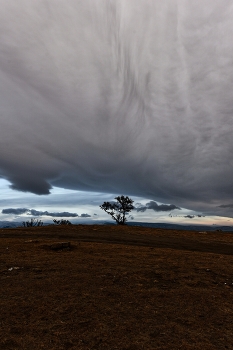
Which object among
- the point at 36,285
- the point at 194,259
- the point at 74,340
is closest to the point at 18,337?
the point at 74,340

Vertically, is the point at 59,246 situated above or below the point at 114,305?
above

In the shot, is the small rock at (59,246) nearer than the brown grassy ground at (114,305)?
No

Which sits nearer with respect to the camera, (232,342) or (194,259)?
(232,342)

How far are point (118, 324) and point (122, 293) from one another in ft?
7.04

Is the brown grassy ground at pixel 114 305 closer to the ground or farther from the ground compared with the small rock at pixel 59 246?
closer to the ground

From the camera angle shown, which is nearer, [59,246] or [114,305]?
[114,305]

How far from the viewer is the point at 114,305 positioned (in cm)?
716

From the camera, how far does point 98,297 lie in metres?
7.71

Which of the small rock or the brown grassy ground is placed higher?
the small rock

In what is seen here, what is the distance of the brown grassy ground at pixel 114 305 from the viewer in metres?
5.37

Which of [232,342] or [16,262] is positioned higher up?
[16,262]

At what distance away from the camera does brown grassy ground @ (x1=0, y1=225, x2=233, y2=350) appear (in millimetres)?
5367

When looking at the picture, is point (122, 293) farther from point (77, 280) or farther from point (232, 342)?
point (232, 342)

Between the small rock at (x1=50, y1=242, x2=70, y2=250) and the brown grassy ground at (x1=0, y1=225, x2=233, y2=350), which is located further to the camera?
the small rock at (x1=50, y1=242, x2=70, y2=250)
